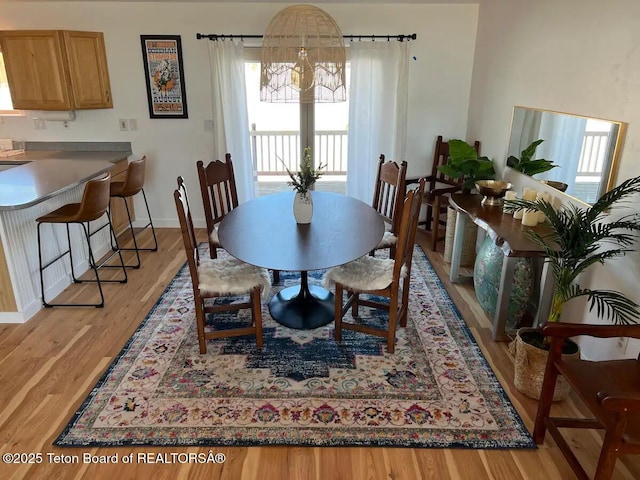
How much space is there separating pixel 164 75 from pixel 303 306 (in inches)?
113

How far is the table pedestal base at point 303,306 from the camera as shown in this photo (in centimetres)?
296

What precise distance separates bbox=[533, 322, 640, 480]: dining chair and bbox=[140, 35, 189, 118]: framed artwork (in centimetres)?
399

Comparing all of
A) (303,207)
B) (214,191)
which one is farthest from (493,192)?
(214,191)

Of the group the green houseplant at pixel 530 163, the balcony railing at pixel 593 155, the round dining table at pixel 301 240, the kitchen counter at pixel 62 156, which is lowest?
the round dining table at pixel 301 240

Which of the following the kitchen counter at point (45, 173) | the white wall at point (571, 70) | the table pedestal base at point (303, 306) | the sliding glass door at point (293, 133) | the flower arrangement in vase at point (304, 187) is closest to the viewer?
the white wall at point (571, 70)

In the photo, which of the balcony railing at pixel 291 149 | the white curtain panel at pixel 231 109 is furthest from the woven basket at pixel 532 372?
the white curtain panel at pixel 231 109

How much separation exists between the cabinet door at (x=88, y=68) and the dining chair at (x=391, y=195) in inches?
114

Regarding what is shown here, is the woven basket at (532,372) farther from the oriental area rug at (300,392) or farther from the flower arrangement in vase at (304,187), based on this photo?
the flower arrangement in vase at (304,187)

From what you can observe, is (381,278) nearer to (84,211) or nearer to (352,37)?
(84,211)

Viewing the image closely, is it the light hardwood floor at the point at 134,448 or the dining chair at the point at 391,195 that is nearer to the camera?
the light hardwood floor at the point at 134,448

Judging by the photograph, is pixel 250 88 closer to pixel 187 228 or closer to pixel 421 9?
pixel 421 9

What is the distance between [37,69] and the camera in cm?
400

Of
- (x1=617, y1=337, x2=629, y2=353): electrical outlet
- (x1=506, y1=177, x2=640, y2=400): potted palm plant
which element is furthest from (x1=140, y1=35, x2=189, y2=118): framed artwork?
(x1=617, y1=337, x2=629, y2=353): electrical outlet

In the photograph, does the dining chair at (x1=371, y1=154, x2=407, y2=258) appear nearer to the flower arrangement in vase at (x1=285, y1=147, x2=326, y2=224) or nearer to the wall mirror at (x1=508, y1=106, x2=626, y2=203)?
the flower arrangement in vase at (x1=285, y1=147, x2=326, y2=224)
